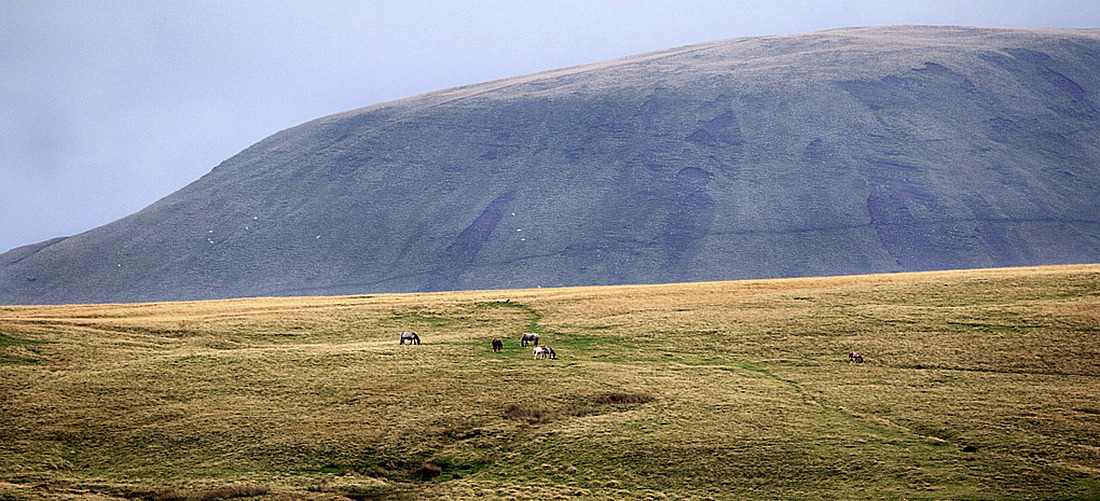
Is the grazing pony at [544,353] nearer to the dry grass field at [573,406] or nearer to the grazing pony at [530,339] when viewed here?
the dry grass field at [573,406]

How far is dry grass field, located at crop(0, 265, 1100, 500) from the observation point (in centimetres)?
2916

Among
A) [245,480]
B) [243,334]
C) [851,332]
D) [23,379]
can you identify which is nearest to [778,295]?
[851,332]

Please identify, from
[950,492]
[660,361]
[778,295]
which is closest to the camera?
[950,492]

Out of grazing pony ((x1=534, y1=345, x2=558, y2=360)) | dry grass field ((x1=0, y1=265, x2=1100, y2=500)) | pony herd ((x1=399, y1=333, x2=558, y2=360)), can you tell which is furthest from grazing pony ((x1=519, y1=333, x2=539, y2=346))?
grazing pony ((x1=534, y1=345, x2=558, y2=360))

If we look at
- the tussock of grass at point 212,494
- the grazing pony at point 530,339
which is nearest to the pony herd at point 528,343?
the grazing pony at point 530,339

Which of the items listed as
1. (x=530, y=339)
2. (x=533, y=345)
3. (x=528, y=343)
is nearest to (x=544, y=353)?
(x=530, y=339)

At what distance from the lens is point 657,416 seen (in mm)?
34562

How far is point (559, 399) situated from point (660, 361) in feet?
29.0

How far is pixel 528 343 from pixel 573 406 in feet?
36.8

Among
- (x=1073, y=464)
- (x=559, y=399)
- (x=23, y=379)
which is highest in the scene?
(x=23, y=379)

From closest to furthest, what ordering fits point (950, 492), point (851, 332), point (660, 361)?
1. point (950, 492)
2. point (660, 361)
3. point (851, 332)

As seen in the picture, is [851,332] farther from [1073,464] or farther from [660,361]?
[1073,464]

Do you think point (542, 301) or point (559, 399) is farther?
point (542, 301)

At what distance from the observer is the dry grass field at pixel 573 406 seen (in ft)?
95.7
